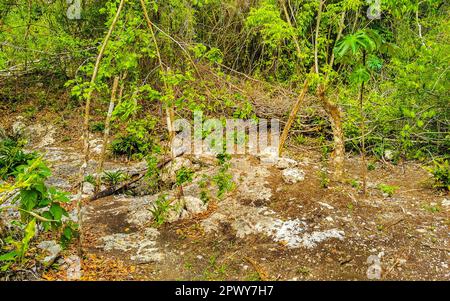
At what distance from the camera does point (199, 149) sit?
21.7ft

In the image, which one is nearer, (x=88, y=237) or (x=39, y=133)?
(x=88, y=237)

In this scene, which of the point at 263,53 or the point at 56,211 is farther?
the point at 263,53

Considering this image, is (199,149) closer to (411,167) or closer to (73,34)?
(411,167)

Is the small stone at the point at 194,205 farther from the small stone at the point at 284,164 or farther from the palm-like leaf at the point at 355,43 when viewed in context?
the palm-like leaf at the point at 355,43

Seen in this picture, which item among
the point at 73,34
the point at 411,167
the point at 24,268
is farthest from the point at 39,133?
the point at 411,167

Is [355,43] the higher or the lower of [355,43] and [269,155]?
the higher

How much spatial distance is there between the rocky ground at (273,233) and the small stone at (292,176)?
12 mm

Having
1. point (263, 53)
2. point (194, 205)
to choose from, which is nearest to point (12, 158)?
point (194, 205)

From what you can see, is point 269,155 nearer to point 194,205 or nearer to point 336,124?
point 336,124

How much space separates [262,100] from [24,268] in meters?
4.97

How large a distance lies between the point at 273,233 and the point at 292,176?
3.56ft

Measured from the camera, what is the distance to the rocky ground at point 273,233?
359cm

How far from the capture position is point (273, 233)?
13.4 feet

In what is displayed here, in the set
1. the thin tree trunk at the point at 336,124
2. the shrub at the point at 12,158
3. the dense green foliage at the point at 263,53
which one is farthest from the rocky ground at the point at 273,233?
the shrub at the point at 12,158
